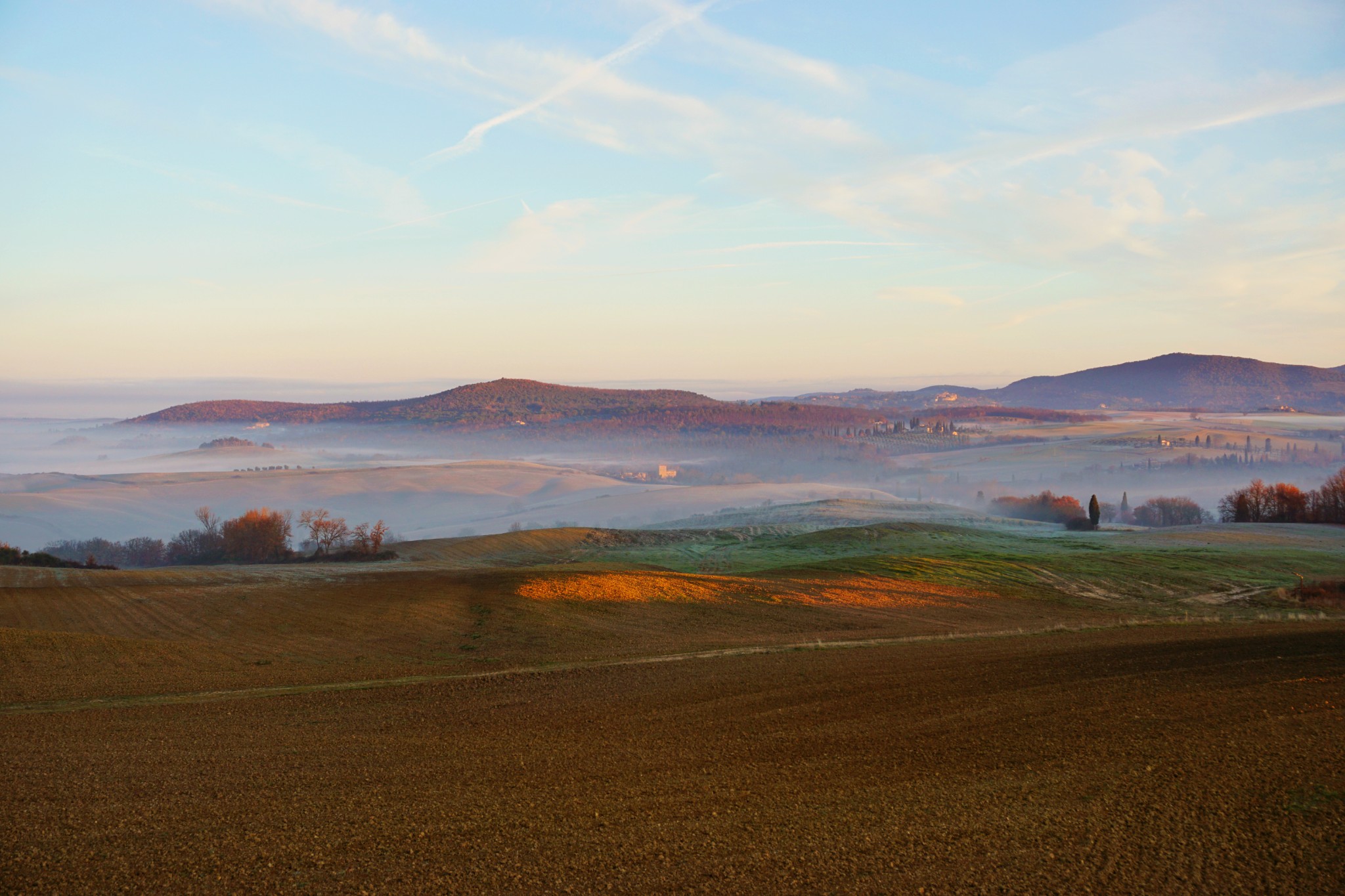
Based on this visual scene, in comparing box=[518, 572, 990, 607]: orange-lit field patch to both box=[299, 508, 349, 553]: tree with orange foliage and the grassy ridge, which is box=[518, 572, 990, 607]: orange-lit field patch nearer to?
the grassy ridge

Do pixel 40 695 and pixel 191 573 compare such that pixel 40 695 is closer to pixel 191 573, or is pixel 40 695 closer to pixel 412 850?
pixel 412 850

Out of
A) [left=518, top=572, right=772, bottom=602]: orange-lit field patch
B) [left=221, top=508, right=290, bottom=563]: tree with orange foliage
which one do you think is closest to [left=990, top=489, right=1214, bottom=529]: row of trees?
[left=518, top=572, right=772, bottom=602]: orange-lit field patch

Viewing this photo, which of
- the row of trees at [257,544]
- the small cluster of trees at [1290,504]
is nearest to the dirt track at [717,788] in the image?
the row of trees at [257,544]

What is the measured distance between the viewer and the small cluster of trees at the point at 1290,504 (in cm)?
9644

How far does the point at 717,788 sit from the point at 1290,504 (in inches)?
4545

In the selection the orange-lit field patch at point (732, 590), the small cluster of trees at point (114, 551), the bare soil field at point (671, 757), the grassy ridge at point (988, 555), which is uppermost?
the bare soil field at point (671, 757)

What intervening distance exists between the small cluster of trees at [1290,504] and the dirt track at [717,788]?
328 feet

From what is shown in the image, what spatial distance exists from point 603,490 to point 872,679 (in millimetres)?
169015

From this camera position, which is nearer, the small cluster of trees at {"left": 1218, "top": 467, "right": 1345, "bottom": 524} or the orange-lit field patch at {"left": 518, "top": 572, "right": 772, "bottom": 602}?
the orange-lit field patch at {"left": 518, "top": 572, "right": 772, "bottom": 602}

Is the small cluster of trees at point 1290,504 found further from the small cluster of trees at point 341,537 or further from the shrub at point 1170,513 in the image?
the small cluster of trees at point 341,537

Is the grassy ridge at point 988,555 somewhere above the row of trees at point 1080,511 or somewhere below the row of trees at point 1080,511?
above

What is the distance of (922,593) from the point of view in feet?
137

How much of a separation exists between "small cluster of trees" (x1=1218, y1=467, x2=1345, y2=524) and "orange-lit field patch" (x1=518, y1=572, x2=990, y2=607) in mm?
78516

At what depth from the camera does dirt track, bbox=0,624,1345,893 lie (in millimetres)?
8492
